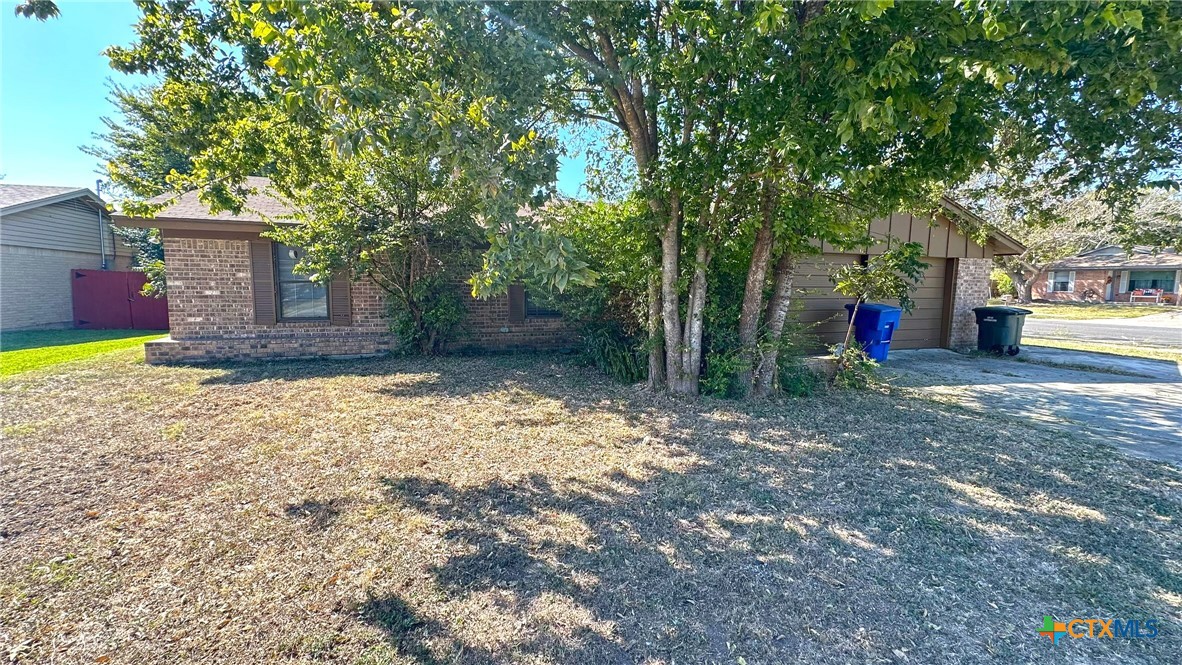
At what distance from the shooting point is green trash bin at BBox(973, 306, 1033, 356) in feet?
31.2

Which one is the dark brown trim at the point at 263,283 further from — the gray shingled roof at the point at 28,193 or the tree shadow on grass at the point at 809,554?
the gray shingled roof at the point at 28,193

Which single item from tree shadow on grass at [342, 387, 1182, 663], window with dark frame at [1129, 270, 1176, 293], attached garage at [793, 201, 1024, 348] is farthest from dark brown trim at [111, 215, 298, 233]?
window with dark frame at [1129, 270, 1176, 293]

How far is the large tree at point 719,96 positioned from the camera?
315 cm

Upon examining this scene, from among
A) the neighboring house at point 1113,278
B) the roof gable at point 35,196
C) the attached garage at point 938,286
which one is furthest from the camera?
the neighboring house at point 1113,278

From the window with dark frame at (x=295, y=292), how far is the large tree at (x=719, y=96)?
9.83 feet

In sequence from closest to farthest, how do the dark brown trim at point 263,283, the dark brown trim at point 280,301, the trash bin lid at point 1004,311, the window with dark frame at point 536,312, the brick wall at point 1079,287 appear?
the dark brown trim at point 263,283 → the dark brown trim at point 280,301 → the trash bin lid at point 1004,311 → the window with dark frame at point 536,312 → the brick wall at point 1079,287

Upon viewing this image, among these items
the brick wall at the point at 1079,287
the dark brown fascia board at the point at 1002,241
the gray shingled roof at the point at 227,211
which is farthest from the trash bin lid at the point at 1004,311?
the brick wall at the point at 1079,287

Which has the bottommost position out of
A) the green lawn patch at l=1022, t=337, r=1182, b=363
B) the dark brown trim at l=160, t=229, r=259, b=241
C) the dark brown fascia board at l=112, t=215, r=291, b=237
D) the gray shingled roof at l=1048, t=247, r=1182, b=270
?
the green lawn patch at l=1022, t=337, r=1182, b=363

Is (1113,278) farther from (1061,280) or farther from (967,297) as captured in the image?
(967,297)

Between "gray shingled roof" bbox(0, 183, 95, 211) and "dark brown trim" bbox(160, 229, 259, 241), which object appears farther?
"gray shingled roof" bbox(0, 183, 95, 211)

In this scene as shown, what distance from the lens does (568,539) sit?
281 cm

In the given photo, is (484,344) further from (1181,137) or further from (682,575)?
(1181,137)

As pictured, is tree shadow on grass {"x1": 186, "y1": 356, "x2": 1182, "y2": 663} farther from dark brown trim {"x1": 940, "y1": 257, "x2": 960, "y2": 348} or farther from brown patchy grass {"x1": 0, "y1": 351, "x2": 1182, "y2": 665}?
dark brown trim {"x1": 940, "y1": 257, "x2": 960, "y2": 348}

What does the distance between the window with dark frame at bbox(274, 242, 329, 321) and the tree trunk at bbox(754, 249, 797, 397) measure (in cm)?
735
